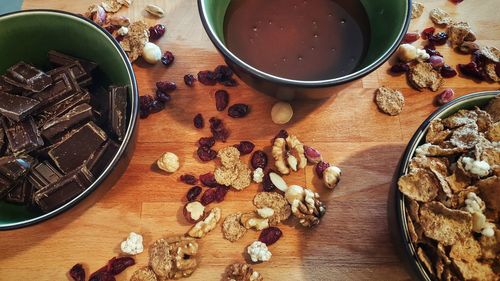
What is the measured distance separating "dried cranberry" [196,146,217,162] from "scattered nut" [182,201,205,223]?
9cm

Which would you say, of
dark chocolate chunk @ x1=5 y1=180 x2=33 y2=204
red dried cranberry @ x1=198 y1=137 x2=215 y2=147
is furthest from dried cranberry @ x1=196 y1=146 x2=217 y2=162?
dark chocolate chunk @ x1=5 y1=180 x2=33 y2=204

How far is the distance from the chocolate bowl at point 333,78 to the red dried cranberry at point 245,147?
0.38ft

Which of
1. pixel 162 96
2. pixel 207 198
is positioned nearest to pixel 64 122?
pixel 162 96

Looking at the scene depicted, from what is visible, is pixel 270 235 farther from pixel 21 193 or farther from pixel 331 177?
pixel 21 193

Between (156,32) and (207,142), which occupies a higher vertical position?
(156,32)

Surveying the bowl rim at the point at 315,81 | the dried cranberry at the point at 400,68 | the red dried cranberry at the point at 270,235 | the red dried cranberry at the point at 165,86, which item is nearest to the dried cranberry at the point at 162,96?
the red dried cranberry at the point at 165,86

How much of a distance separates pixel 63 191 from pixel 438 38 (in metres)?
0.83

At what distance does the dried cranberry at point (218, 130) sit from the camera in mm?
916

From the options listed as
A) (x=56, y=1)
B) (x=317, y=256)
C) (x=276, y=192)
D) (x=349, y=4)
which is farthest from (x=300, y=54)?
(x=56, y=1)

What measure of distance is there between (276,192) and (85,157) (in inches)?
14.3

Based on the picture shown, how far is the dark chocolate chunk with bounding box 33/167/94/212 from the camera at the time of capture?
777mm

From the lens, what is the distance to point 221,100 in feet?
3.08

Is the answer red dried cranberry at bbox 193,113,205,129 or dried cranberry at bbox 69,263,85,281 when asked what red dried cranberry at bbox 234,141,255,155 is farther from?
dried cranberry at bbox 69,263,85,281

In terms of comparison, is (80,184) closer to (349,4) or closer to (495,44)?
(349,4)
